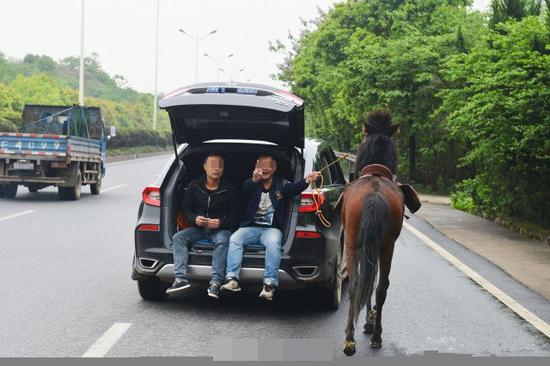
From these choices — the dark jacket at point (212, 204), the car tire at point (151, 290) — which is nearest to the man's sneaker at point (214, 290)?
the dark jacket at point (212, 204)

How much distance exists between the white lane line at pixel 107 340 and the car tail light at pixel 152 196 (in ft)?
4.15

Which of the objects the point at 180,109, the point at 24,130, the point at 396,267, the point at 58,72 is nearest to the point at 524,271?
the point at 396,267

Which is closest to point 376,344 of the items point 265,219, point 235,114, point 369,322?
point 369,322

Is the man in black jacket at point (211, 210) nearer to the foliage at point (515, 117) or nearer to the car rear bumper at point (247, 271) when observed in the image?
the car rear bumper at point (247, 271)

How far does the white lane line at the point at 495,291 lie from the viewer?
747 centimetres

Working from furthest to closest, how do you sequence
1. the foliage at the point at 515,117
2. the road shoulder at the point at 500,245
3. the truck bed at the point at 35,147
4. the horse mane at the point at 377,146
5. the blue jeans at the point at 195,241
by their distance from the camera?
1. the truck bed at the point at 35,147
2. the foliage at the point at 515,117
3. the road shoulder at the point at 500,245
4. the blue jeans at the point at 195,241
5. the horse mane at the point at 377,146

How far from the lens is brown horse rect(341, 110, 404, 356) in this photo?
6.33 meters

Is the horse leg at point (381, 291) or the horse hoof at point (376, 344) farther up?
the horse leg at point (381, 291)

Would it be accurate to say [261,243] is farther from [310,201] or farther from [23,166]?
[23,166]

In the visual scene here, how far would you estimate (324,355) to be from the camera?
6.17 metres

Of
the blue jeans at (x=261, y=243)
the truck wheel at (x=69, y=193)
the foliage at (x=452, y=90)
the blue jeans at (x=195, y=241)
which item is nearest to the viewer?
the blue jeans at (x=261, y=243)

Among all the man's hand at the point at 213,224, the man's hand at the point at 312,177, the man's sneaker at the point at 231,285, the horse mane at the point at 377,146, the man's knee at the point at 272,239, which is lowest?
the man's sneaker at the point at 231,285

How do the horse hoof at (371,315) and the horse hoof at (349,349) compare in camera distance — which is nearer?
the horse hoof at (349,349)

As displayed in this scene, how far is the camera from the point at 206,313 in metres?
7.70
